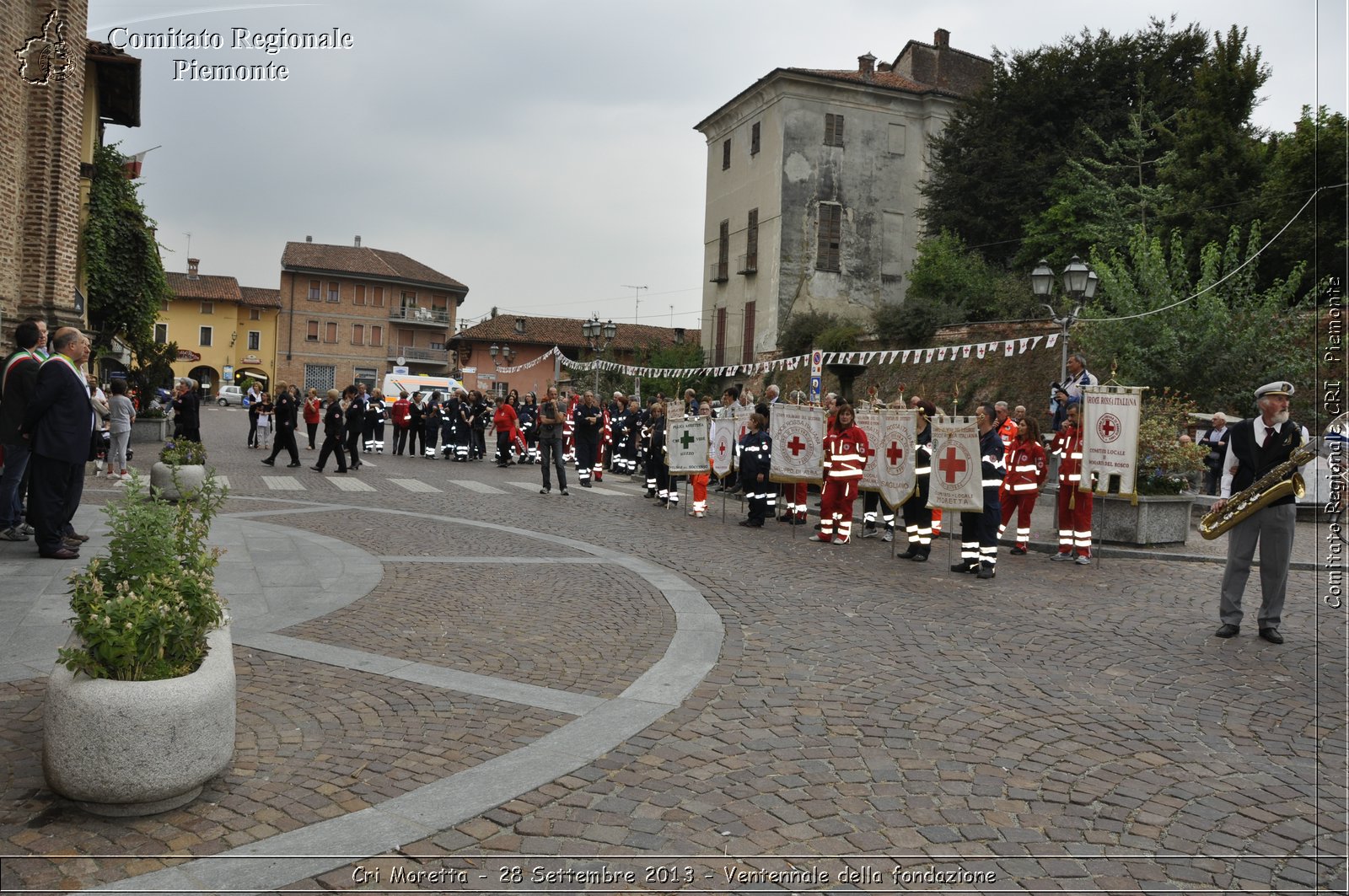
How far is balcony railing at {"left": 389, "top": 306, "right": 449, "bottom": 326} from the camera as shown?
80.2 metres

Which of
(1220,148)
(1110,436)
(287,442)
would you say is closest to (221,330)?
(287,442)

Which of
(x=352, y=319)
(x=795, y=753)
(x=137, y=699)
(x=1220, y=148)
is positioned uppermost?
(x=1220, y=148)

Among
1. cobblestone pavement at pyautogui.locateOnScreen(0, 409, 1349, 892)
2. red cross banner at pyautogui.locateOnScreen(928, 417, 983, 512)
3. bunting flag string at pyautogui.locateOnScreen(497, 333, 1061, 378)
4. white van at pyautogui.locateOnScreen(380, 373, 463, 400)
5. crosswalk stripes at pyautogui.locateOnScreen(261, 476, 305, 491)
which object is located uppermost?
bunting flag string at pyautogui.locateOnScreen(497, 333, 1061, 378)

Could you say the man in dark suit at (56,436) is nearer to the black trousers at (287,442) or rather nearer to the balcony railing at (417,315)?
the black trousers at (287,442)

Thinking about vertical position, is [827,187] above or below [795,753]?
above

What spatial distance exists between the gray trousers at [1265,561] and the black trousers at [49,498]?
9.77 m

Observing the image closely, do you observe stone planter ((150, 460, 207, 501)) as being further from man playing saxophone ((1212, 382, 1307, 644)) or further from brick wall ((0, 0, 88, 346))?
man playing saxophone ((1212, 382, 1307, 644))

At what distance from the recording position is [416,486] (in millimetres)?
18203

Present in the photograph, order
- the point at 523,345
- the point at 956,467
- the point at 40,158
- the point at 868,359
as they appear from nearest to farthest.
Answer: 1. the point at 956,467
2. the point at 40,158
3. the point at 868,359
4. the point at 523,345

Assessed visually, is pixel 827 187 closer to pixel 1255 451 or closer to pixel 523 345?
pixel 523 345

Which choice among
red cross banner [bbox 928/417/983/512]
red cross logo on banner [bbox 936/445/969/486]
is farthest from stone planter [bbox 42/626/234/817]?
red cross logo on banner [bbox 936/445/969/486]

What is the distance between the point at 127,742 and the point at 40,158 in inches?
617

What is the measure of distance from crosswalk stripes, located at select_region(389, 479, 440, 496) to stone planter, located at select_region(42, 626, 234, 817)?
1327cm

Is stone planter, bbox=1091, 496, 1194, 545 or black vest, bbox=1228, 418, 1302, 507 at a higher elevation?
black vest, bbox=1228, 418, 1302, 507
